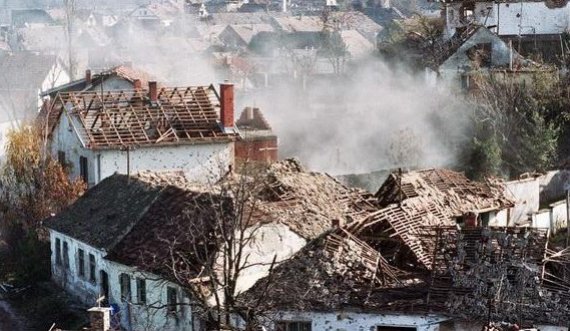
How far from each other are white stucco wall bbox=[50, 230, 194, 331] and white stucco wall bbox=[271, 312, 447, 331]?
2.62m

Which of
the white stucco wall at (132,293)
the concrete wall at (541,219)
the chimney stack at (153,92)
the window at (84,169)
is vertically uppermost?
the chimney stack at (153,92)

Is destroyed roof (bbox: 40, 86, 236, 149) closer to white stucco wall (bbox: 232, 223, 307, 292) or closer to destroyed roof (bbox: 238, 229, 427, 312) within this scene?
white stucco wall (bbox: 232, 223, 307, 292)

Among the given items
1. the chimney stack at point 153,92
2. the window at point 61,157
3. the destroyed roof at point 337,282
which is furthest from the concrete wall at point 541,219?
the window at point 61,157

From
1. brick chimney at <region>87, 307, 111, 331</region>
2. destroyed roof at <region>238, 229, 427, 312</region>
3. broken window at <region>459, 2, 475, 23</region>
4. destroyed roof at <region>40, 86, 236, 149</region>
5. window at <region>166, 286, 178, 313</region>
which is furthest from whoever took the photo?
broken window at <region>459, 2, 475, 23</region>

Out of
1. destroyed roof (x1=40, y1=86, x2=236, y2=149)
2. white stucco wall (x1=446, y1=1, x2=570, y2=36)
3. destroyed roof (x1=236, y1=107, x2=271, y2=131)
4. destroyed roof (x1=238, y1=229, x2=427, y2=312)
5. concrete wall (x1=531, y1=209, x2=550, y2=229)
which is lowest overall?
concrete wall (x1=531, y1=209, x2=550, y2=229)

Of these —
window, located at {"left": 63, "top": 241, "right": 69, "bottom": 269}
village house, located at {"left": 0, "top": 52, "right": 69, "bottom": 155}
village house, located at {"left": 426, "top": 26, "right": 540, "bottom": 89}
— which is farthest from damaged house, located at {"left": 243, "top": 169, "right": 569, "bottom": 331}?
village house, located at {"left": 0, "top": 52, "right": 69, "bottom": 155}

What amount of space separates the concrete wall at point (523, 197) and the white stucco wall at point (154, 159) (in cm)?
935

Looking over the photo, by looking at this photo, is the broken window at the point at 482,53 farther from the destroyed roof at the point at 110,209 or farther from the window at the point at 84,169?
the destroyed roof at the point at 110,209

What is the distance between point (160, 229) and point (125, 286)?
170 centimetres

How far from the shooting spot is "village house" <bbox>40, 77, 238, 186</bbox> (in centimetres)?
3834

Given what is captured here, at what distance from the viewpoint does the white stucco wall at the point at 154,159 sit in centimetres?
3819

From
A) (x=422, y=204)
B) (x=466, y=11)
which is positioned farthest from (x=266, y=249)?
(x=466, y=11)

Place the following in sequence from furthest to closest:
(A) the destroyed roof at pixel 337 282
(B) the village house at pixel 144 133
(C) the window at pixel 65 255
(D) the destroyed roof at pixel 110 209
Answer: (B) the village house at pixel 144 133, (C) the window at pixel 65 255, (D) the destroyed roof at pixel 110 209, (A) the destroyed roof at pixel 337 282

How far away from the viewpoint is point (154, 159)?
38.7 metres
